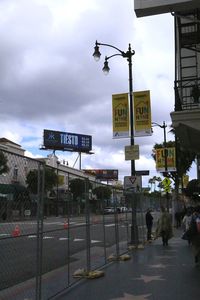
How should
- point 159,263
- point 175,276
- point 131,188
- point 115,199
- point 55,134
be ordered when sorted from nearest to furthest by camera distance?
point 175,276, point 159,263, point 115,199, point 131,188, point 55,134

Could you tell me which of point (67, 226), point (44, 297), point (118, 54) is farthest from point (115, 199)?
point (118, 54)

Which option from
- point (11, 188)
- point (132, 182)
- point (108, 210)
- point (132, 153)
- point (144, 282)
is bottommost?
point (144, 282)

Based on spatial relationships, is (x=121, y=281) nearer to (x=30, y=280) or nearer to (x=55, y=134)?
(x=30, y=280)

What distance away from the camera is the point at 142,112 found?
69.8 feet

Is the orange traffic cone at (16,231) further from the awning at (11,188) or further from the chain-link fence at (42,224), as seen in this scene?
the awning at (11,188)

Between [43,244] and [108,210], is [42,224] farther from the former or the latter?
[108,210]

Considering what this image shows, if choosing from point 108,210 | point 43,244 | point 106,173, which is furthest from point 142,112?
point 106,173

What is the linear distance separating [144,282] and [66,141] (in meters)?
98.6

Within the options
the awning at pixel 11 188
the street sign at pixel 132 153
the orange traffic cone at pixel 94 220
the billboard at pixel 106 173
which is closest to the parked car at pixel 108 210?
the orange traffic cone at pixel 94 220

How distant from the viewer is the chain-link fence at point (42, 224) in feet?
23.6

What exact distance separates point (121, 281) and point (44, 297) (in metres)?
2.62

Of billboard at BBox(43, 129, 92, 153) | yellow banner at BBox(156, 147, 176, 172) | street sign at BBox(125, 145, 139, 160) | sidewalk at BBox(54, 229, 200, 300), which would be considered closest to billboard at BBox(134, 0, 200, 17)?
sidewalk at BBox(54, 229, 200, 300)

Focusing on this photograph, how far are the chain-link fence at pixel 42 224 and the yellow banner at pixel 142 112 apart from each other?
6838 mm

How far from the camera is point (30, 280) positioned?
9828mm
